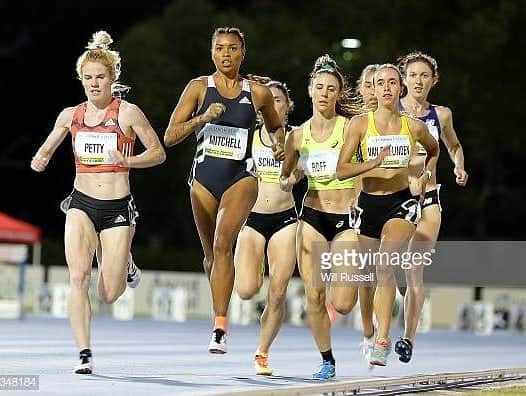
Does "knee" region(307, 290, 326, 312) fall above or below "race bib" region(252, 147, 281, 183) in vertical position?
below

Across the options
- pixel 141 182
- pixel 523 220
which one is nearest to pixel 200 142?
pixel 141 182

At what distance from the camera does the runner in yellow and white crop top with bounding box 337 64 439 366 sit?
1305cm

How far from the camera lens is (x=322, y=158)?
1320 centimetres

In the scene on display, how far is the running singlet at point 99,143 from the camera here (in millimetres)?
12617

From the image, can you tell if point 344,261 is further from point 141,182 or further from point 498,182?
point 498,182

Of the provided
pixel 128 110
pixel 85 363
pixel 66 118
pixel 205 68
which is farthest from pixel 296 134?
pixel 205 68

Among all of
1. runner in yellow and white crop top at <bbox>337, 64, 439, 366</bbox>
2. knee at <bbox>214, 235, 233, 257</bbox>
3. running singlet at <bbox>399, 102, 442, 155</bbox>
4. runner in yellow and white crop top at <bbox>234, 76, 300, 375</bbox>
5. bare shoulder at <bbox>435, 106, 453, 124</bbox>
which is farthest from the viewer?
bare shoulder at <bbox>435, 106, 453, 124</bbox>

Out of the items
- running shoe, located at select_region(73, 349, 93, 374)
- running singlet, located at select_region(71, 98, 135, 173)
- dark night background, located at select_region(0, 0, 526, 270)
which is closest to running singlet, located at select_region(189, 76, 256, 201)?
running singlet, located at select_region(71, 98, 135, 173)

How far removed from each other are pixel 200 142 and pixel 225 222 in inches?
27.1

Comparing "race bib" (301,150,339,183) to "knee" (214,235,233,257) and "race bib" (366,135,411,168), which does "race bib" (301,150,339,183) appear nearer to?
"race bib" (366,135,411,168)

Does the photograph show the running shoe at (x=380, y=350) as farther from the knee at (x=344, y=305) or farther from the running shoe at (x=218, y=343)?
the running shoe at (x=218, y=343)

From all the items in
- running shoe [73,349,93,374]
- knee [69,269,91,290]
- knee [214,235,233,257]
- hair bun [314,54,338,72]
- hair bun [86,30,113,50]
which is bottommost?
running shoe [73,349,93,374]

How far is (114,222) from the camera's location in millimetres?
12766

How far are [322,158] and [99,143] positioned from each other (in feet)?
6.19
